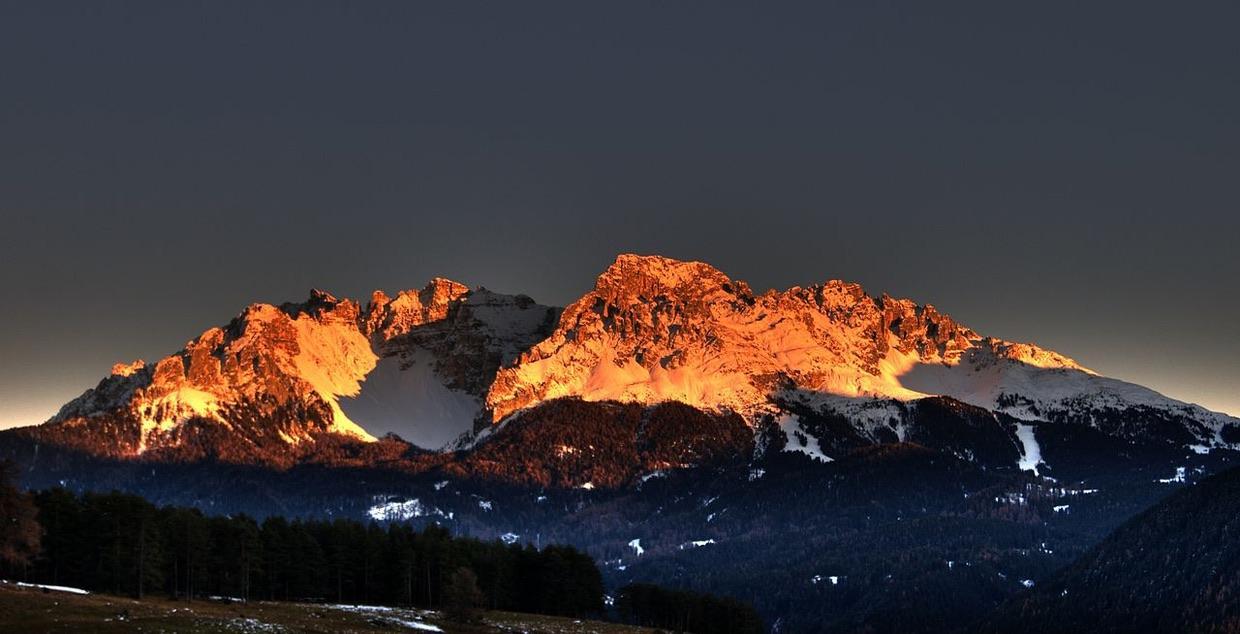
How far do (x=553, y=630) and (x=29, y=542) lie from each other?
60912mm

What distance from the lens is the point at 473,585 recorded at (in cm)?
18800

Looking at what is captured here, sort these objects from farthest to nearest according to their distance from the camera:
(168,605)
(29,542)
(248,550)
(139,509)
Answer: (248,550), (139,509), (168,605), (29,542)

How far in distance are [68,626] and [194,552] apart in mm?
61869

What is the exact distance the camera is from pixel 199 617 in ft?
484

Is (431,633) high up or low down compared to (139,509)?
down

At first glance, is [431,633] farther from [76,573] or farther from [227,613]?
[76,573]

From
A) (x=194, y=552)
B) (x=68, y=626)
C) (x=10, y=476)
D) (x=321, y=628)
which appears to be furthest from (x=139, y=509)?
(x=68, y=626)

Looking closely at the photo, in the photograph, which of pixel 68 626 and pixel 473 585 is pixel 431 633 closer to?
pixel 473 585

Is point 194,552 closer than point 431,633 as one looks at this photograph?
No

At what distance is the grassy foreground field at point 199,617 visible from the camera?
133 metres

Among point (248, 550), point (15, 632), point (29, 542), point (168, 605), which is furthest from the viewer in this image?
point (248, 550)

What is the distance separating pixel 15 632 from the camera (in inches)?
Result: 4931

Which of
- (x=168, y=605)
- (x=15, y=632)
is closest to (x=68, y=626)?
(x=15, y=632)

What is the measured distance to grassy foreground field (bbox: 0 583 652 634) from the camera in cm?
13300
